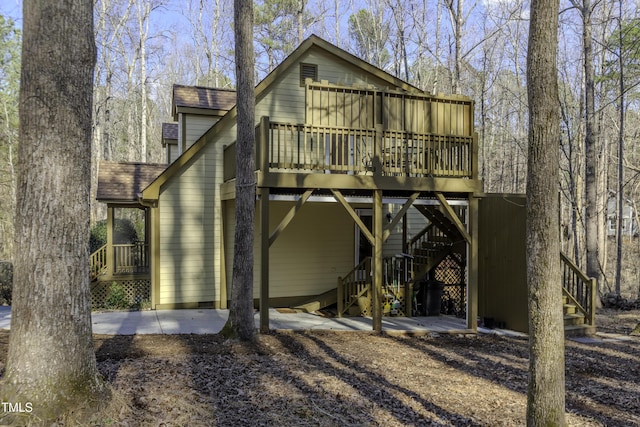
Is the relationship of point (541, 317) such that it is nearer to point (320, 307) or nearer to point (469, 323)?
point (469, 323)

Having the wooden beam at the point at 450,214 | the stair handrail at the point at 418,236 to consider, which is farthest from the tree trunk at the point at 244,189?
the stair handrail at the point at 418,236

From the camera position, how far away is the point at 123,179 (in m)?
13.5

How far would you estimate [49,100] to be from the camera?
376cm

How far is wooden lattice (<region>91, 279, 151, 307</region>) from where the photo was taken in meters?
12.3

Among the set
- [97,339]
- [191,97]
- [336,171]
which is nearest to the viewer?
[97,339]

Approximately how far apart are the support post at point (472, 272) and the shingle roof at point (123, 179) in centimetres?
859

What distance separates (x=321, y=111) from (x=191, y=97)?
16.8ft

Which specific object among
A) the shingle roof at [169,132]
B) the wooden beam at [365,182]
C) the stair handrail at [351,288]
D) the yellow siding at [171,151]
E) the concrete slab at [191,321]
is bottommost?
the concrete slab at [191,321]

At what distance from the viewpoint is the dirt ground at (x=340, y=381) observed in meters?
4.63

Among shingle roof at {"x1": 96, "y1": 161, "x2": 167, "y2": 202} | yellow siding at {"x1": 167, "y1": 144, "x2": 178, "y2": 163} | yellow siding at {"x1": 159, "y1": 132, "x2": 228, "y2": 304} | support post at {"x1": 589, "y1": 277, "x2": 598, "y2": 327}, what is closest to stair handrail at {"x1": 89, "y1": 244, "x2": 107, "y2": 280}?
shingle roof at {"x1": 96, "y1": 161, "x2": 167, "y2": 202}

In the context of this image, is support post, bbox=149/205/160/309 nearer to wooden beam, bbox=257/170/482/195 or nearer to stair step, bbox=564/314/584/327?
wooden beam, bbox=257/170/482/195

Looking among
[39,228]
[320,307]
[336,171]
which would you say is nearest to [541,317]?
[39,228]

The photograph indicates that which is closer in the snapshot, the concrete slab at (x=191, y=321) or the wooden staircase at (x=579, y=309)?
the concrete slab at (x=191, y=321)

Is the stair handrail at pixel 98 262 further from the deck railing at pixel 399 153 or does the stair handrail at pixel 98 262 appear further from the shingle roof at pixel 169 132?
the deck railing at pixel 399 153
